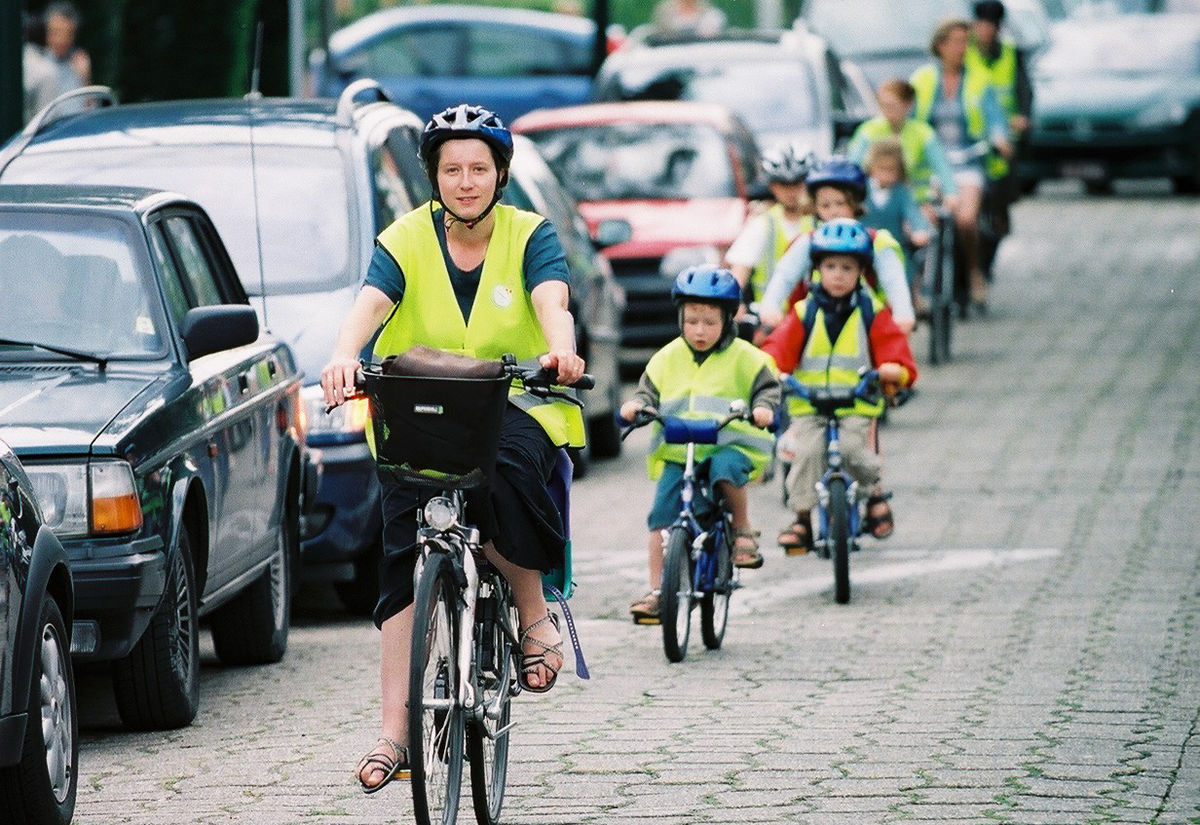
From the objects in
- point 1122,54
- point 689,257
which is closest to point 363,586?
point 689,257

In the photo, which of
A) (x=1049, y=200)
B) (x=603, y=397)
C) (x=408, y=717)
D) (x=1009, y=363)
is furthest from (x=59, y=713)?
(x=1049, y=200)

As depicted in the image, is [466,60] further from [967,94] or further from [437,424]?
[437,424]

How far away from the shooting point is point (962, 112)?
2027 centimetres

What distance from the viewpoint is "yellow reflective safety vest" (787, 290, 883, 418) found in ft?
37.9

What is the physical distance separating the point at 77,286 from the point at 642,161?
1056 cm

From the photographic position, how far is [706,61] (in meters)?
22.4

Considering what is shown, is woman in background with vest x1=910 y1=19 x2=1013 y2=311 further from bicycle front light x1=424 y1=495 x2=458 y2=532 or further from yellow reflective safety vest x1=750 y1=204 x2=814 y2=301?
bicycle front light x1=424 y1=495 x2=458 y2=532

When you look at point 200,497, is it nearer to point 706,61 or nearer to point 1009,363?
point 1009,363

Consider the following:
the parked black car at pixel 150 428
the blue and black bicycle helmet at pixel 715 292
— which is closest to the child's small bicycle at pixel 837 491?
the blue and black bicycle helmet at pixel 715 292

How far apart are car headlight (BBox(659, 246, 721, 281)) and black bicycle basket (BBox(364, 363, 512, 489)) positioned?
11814 millimetres

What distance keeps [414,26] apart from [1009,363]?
10.5 meters

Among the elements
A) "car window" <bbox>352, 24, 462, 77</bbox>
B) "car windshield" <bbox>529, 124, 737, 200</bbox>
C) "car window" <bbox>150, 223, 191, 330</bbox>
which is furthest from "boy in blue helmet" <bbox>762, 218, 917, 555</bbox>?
"car window" <bbox>352, 24, 462, 77</bbox>

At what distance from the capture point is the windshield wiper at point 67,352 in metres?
8.72

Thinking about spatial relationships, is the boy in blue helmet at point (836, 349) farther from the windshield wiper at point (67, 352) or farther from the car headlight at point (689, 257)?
the car headlight at point (689, 257)
